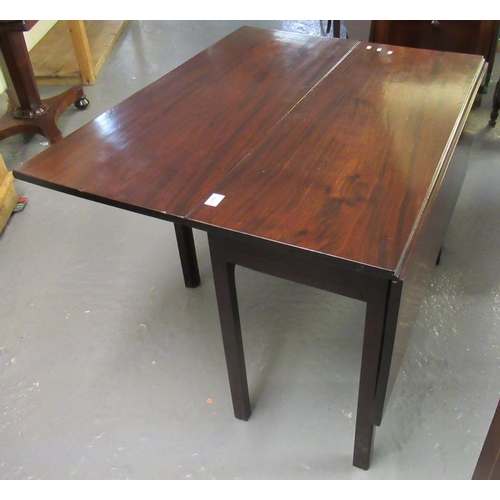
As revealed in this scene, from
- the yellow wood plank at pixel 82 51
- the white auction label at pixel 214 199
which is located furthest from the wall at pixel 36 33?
the white auction label at pixel 214 199

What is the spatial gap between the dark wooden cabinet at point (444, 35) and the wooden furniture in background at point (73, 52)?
1.84 meters

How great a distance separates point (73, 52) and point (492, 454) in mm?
3747

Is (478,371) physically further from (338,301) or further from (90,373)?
(90,373)

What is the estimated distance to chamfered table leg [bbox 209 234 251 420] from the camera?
3.71 feet

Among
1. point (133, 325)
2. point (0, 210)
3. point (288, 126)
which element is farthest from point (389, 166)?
point (0, 210)

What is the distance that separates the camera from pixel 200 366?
1.63 metres

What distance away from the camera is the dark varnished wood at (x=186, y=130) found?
1106mm

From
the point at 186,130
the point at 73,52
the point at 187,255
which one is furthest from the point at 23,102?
the point at 186,130

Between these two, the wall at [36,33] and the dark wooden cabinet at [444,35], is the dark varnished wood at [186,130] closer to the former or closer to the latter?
the dark wooden cabinet at [444,35]

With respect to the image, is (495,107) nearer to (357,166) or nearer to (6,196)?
(357,166)

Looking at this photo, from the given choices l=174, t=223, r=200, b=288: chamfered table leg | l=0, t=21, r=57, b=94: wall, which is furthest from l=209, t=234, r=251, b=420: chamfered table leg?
l=0, t=21, r=57, b=94: wall

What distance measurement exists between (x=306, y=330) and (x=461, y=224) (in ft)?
2.91

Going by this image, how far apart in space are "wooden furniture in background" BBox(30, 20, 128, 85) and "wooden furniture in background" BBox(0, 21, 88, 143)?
1.91 feet

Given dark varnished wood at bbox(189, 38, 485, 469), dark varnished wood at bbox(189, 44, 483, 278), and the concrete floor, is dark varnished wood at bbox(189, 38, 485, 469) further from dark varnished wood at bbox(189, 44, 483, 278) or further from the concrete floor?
the concrete floor
